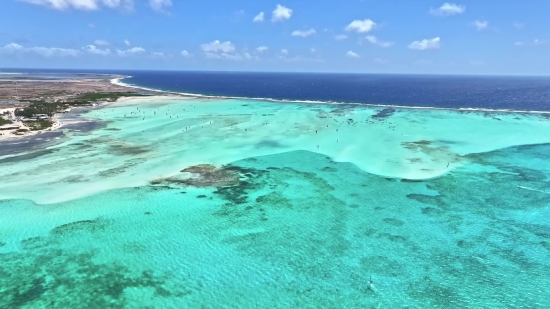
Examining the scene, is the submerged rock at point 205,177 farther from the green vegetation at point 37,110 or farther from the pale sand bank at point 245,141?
the green vegetation at point 37,110

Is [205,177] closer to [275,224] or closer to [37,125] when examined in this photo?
[275,224]

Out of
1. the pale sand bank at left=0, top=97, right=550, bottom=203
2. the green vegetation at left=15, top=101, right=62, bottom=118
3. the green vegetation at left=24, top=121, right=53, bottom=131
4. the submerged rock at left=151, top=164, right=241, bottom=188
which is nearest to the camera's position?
the submerged rock at left=151, top=164, right=241, bottom=188

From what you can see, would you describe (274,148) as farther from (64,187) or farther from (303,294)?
(303,294)

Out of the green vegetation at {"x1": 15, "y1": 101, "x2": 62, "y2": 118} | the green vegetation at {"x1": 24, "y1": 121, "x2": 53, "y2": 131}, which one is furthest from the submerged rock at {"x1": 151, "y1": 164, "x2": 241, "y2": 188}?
the green vegetation at {"x1": 15, "y1": 101, "x2": 62, "y2": 118}

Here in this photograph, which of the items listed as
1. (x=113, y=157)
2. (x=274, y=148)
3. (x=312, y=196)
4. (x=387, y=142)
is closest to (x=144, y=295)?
(x=312, y=196)

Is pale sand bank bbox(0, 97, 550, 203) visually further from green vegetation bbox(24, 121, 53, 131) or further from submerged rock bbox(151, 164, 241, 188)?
green vegetation bbox(24, 121, 53, 131)

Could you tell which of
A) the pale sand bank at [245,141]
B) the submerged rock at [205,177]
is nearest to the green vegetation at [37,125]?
the pale sand bank at [245,141]
